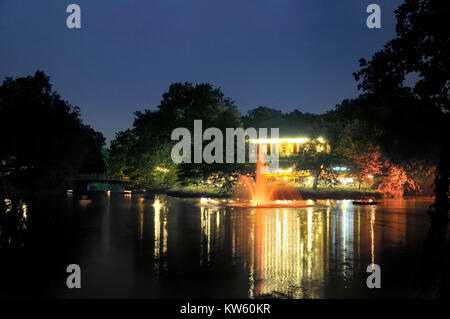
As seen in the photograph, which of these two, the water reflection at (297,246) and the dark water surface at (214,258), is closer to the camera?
the dark water surface at (214,258)

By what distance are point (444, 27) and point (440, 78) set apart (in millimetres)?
845

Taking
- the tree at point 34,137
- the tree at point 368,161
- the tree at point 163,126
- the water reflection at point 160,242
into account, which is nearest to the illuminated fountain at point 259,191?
the tree at point 368,161

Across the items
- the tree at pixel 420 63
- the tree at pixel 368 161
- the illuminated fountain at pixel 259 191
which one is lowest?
the illuminated fountain at pixel 259 191

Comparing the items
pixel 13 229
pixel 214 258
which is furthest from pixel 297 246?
pixel 13 229

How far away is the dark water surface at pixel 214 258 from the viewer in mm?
9164

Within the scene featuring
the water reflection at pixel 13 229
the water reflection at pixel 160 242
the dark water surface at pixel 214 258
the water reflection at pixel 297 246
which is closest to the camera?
the dark water surface at pixel 214 258

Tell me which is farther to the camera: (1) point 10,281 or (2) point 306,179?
(2) point 306,179

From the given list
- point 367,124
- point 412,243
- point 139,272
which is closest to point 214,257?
point 139,272

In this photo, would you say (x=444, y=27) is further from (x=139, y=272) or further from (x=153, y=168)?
(x=153, y=168)

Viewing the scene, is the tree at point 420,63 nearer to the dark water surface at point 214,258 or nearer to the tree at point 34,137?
the dark water surface at point 214,258

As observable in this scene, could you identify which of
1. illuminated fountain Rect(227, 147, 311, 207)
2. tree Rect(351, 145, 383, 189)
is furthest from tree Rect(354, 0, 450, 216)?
tree Rect(351, 145, 383, 189)

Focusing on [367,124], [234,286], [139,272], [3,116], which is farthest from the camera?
[3,116]

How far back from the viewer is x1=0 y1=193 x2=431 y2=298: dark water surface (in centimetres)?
916

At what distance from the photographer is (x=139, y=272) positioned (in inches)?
422
